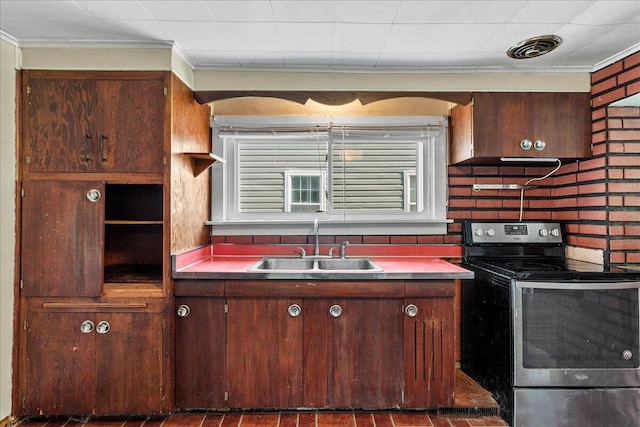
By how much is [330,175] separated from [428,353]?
4.59 feet

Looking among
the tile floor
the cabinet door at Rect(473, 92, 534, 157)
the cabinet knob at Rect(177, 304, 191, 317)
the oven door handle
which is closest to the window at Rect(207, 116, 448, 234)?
the cabinet door at Rect(473, 92, 534, 157)

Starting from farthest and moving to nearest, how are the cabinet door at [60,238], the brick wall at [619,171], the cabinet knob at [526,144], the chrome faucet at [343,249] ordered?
1. the chrome faucet at [343,249]
2. the cabinet knob at [526,144]
3. the brick wall at [619,171]
4. the cabinet door at [60,238]

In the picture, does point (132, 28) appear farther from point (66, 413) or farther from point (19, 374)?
point (66, 413)

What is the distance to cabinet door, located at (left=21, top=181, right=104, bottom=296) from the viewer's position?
2.20 metres

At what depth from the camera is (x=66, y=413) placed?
7.20 feet

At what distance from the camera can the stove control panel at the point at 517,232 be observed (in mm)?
2797

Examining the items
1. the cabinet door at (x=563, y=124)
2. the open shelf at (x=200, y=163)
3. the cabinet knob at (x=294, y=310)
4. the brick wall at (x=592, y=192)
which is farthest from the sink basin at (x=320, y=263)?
the cabinet door at (x=563, y=124)

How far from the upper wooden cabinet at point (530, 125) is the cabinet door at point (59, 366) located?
8.61 ft

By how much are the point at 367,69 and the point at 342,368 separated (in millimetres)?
1919

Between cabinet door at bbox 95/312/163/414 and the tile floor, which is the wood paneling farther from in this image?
the tile floor

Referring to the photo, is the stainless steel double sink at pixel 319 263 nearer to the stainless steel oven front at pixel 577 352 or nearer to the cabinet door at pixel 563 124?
the stainless steel oven front at pixel 577 352

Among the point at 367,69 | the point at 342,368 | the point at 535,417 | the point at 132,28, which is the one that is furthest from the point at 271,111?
the point at 535,417

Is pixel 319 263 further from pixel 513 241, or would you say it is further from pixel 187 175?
pixel 513 241

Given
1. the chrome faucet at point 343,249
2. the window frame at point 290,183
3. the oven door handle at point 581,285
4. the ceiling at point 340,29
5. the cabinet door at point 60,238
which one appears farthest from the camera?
the window frame at point 290,183
